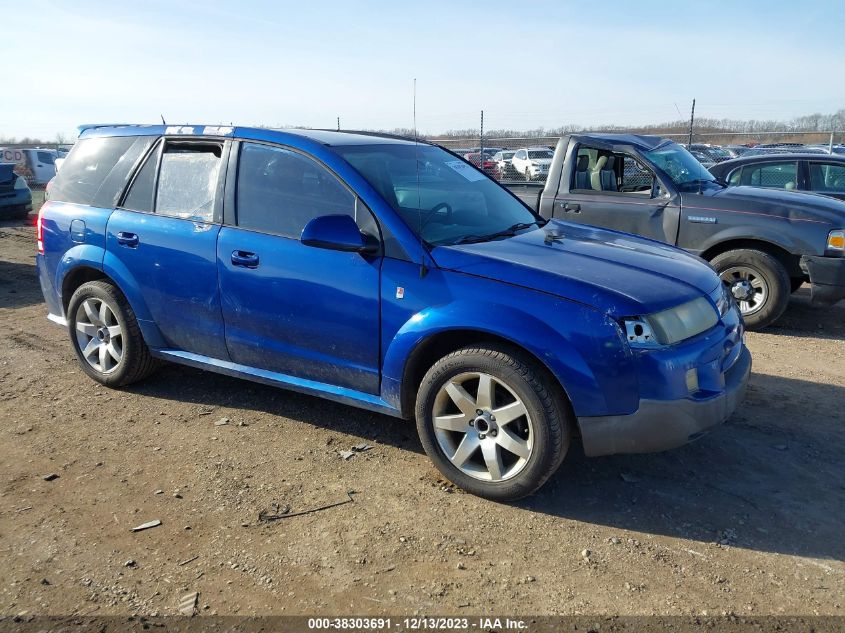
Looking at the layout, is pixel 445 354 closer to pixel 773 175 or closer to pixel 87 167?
pixel 87 167

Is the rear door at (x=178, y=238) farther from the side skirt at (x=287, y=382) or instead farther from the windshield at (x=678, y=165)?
the windshield at (x=678, y=165)

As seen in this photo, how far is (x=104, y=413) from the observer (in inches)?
183

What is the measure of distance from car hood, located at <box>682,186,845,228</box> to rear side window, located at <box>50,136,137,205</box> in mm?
5152

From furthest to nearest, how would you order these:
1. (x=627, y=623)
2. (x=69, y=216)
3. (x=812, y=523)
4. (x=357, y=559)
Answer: (x=69, y=216) → (x=812, y=523) → (x=357, y=559) → (x=627, y=623)

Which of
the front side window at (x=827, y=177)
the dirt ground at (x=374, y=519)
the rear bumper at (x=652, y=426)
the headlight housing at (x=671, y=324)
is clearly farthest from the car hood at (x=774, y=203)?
the rear bumper at (x=652, y=426)

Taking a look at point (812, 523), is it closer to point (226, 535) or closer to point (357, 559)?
point (357, 559)

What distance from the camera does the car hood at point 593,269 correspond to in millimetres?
3213

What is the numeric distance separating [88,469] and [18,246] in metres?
9.11

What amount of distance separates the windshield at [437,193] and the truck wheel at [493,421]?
0.77 m

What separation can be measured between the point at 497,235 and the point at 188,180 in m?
2.06

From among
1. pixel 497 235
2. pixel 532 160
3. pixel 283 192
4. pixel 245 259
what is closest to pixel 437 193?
pixel 497 235

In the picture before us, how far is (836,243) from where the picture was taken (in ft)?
20.6

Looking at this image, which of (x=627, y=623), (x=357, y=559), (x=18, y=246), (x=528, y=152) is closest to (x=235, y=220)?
(x=357, y=559)

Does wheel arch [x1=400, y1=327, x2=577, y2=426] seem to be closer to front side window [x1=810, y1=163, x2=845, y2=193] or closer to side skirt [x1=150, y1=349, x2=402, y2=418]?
side skirt [x1=150, y1=349, x2=402, y2=418]
